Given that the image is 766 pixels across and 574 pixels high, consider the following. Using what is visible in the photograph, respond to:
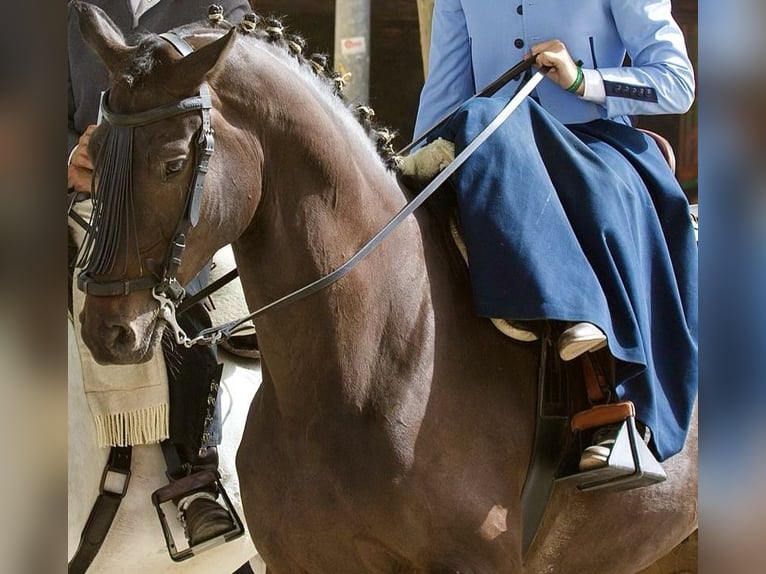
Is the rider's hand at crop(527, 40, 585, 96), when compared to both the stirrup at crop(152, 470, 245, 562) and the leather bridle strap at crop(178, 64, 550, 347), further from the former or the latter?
the stirrup at crop(152, 470, 245, 562)

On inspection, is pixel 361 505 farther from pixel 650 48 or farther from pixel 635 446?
pixel 650 48

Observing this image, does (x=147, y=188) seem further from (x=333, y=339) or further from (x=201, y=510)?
(x=201, y=510)

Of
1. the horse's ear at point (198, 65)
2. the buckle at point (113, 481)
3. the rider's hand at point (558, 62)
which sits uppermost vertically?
the horse's ear at point (198, 65)

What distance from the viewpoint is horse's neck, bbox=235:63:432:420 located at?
2.74 meters

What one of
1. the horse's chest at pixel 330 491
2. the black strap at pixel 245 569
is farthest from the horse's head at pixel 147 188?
the black strap at pixel 245 569

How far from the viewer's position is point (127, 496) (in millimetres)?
3875

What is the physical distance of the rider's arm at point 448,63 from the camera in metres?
3.78

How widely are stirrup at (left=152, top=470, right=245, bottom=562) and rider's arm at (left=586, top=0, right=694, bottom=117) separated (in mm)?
1813

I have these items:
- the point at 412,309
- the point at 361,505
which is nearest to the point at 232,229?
the point at 412,309

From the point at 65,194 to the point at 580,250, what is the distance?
1.56 metres

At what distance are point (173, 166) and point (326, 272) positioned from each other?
1.56ft

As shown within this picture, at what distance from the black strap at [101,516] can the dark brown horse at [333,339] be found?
1.00m

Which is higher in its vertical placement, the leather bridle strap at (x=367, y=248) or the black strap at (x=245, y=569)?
the leather bridle strap at (x=367, y=248)

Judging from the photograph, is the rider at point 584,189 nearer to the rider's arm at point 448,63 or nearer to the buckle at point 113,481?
the rider's arm at point 448,63
